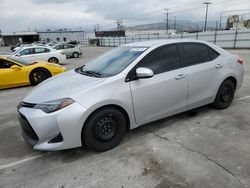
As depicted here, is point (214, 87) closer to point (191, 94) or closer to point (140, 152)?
point (191, 94)

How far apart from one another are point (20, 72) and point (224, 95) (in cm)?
663

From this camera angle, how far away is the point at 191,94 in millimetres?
4047

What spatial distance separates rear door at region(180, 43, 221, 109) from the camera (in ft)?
13.2

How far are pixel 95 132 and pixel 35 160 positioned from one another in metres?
0.96

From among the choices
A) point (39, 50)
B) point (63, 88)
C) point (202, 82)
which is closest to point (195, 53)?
point (202, 82)

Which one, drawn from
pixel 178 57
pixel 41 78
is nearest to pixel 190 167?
pixel 178 57

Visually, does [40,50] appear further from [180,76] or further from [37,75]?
[180,76]

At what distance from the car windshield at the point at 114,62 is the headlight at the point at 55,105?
789 mm

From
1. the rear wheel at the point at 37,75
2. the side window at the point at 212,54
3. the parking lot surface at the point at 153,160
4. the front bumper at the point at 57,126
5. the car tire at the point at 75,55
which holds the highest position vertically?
the side window at the point at 212,54

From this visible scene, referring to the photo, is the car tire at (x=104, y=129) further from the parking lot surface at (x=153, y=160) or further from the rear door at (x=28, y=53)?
the rear door at (x=28, y=53)

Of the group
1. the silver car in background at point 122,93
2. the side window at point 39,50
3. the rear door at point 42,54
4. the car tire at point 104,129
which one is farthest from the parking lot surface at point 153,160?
the side window at point 39,50

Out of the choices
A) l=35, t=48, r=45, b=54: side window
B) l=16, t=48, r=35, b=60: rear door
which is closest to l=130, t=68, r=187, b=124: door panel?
l=16, t=48, r=35, b=60: rear door

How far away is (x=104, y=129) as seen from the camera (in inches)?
128

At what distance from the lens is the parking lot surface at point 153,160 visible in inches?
104
